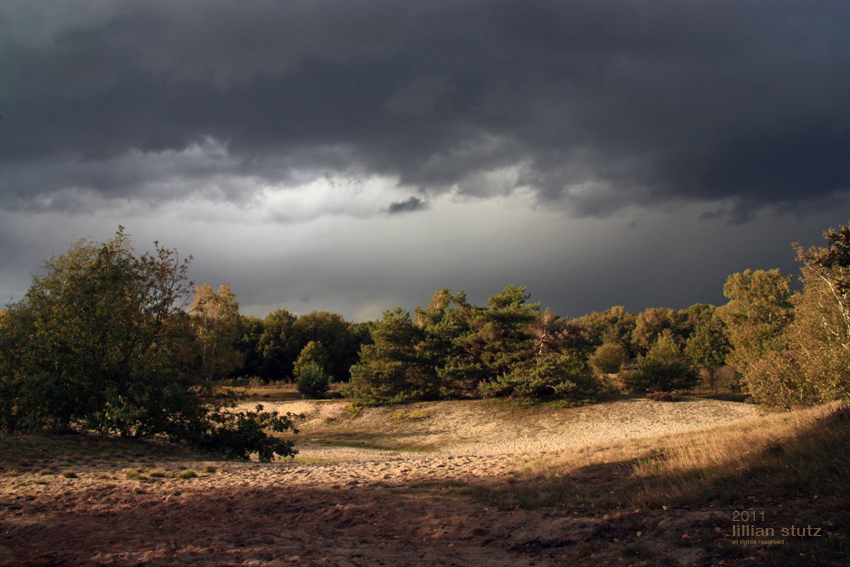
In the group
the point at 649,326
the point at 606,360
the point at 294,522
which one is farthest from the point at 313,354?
the point at 649,326

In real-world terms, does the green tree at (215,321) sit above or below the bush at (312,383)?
above

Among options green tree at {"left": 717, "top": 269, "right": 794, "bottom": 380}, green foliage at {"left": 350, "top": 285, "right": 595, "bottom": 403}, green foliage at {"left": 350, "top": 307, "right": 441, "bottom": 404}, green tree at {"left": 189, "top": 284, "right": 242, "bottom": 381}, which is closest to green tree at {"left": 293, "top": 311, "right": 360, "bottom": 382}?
green tree at {"left": 189, "top": 284, "right": 242, "bottom": 381}

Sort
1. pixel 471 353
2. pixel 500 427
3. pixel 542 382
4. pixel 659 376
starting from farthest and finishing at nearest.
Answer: pixel 659 376 < pixel 471 353 < pixel 542 382 < pixel 500 427

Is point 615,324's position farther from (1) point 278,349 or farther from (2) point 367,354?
(2) point 367,354

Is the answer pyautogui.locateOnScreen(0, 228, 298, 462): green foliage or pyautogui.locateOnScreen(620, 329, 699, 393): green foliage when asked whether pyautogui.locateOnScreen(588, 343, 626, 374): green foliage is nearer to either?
pyautogui.locateOnScreen(620, 329, 699, 393): green foliage

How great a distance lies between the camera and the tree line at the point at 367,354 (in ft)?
46.8

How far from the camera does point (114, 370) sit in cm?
1452

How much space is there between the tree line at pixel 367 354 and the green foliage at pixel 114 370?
5cm

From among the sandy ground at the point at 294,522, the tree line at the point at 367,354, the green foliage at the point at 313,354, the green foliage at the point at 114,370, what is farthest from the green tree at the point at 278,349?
the sandy ground at the point at 294,522

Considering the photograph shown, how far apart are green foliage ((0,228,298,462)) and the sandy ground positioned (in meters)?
2.51

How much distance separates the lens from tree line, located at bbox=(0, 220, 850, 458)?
14.3 m

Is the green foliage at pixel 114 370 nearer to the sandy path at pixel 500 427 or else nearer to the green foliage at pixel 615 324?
the sandy path at pixel 500 427

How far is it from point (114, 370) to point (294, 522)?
Answer: 34.2ft

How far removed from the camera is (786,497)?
20.2 feet
